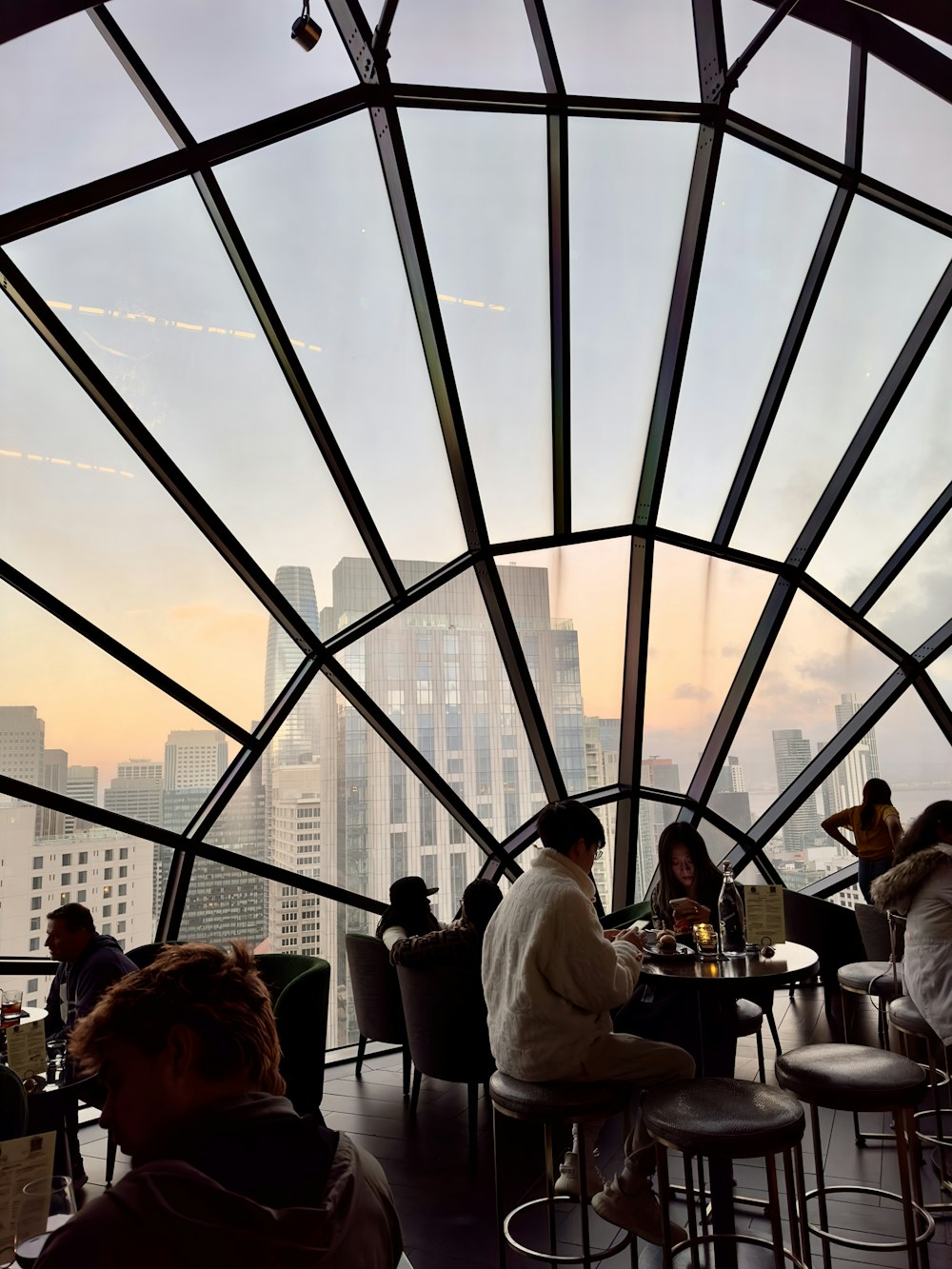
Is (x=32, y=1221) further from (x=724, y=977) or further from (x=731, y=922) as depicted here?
(x=731, y=922)

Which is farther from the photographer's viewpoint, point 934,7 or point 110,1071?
point 934,7

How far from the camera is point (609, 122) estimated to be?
591cm

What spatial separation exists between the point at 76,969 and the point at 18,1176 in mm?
2995

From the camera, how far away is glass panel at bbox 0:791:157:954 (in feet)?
16.2

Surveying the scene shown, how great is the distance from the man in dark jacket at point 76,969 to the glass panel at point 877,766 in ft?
20.4

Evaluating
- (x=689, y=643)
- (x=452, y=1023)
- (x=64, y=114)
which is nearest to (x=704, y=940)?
(x=452, y=1023)

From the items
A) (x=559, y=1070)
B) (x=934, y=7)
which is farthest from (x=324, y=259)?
(x=559, y=1070)

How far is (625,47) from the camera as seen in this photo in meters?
5.63

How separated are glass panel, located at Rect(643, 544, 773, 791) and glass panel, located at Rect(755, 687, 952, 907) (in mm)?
1035

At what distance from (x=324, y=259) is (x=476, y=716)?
3.85 meters

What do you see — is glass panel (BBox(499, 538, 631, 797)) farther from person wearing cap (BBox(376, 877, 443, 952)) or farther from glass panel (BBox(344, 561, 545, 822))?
person wearing cap (BBox(376, 877, 443, 952))

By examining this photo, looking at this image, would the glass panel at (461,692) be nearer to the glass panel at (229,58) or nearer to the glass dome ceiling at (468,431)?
the glass dome ceiling at (468,431)

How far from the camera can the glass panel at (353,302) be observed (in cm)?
538

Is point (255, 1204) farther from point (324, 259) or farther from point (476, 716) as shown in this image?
point (476, 716)
